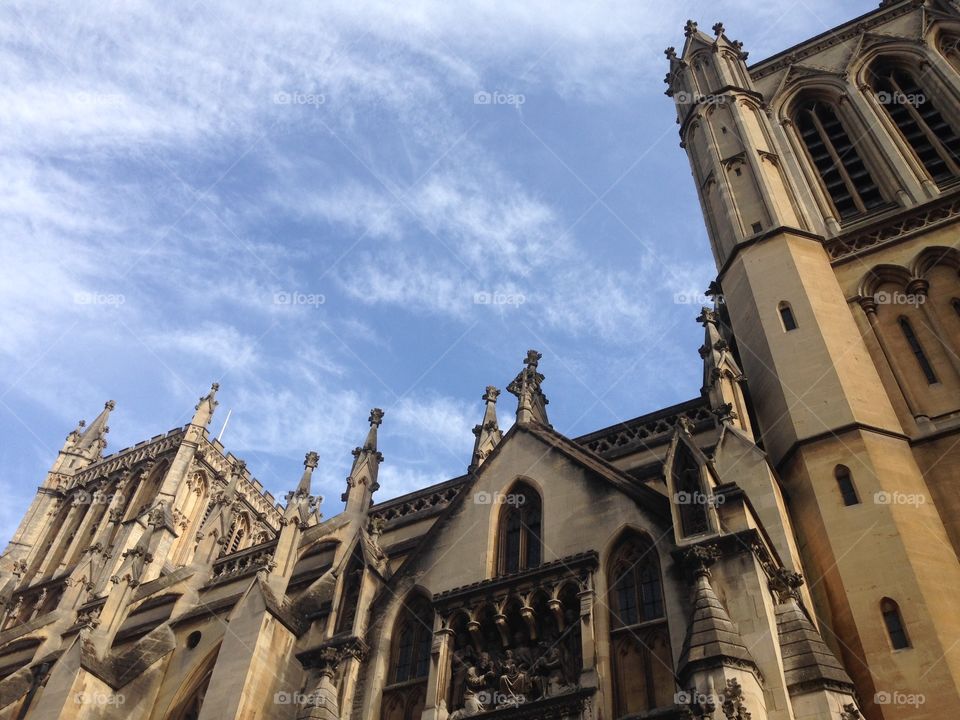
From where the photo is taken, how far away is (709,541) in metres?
Answer: 12.7

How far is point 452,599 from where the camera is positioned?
1516 cm

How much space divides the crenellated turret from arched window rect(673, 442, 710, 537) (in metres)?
10.0

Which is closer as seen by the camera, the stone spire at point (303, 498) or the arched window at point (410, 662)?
the arched window at point (410, 662)

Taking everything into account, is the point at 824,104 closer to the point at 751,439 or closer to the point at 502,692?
the point at 751,439

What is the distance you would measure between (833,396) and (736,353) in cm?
408

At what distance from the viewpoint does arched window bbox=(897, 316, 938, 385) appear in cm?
1859

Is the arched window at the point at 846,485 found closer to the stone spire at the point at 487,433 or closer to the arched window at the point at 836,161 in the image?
the stone spire at the point at 487,433

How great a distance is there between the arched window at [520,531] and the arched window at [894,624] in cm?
532

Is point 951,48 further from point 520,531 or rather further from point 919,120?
point 520,531

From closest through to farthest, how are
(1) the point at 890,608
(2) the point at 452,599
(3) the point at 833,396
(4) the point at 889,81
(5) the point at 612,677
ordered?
(5) the point at 612,677 → (1) the point at 890,608 → (2) the point at 452,599 → (3) the point at 833,396 → (4) the point at 889,81

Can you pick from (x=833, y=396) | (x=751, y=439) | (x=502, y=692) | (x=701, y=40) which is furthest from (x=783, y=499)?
(x=701, y=40)

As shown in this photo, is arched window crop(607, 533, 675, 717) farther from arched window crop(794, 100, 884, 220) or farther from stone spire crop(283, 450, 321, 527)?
arched window crop(794, 100, 884, 220)

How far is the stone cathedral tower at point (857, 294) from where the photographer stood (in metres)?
14.1

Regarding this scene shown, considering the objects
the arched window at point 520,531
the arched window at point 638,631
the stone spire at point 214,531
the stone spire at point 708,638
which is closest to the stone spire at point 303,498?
the stone spire at point 214,531
